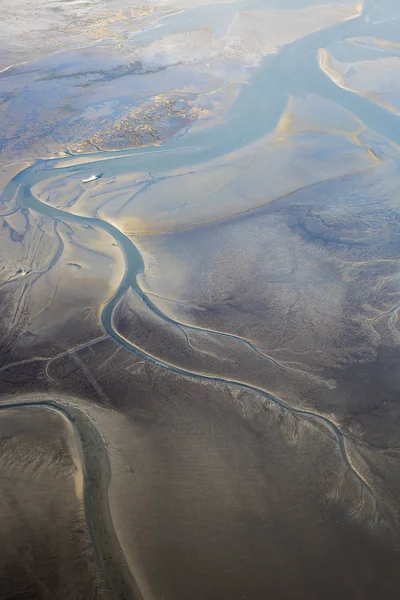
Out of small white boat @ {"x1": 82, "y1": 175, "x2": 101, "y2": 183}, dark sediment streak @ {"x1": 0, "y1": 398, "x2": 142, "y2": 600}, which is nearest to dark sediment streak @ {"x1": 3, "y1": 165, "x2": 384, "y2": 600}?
dark sediment streak @ {"x1": 0, "y1": 398, "x2": 142, "y2": 600}

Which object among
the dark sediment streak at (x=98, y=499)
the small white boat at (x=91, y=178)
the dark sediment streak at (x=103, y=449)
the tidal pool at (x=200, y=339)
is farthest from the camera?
the small white boat at (x=91, y=178)

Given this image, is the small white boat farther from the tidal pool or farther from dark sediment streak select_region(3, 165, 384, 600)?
dark sediment streak select_region(3, 165, 384, 600)

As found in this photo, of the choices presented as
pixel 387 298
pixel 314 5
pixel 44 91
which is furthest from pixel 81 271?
pixel 314 5

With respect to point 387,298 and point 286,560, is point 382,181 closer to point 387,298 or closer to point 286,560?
point 387,298

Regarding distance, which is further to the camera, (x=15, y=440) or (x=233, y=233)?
(x=233, y=233)

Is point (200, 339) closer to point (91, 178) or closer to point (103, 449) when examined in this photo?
point (103, 449)

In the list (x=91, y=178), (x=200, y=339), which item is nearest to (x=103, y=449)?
(x=200, y=339)

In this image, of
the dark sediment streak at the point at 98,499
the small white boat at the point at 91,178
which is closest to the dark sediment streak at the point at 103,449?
the dark sediment streak at the point at 98,499

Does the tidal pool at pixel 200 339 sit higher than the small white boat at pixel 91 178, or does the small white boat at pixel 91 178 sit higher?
the small white boat at pixel 91 178

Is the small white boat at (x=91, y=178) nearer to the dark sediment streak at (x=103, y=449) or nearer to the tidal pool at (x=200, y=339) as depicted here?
the tidal pool at (x=200, y=339)
